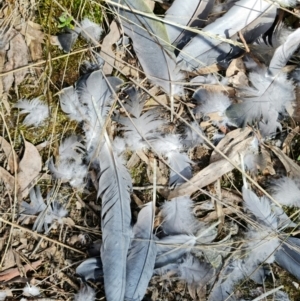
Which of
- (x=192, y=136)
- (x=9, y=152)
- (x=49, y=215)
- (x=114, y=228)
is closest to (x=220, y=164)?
(x=192, y=136)

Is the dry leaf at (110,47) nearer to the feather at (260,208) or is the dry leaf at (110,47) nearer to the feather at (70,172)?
the feather at (70,172)

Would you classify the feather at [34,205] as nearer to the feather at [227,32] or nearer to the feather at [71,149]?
the feather at [71,149]

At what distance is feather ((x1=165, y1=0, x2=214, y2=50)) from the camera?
6.01 ft

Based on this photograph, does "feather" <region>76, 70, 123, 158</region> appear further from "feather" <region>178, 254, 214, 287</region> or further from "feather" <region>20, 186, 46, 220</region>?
"feather" <region>178, 254, 214, 287</region>

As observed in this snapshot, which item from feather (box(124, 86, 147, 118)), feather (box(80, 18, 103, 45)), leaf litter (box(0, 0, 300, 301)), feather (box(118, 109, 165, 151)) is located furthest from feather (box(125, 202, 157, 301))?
feather (box(80, 18, 103, 45))

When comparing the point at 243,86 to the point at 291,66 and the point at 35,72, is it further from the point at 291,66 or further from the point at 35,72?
the point at 35,72

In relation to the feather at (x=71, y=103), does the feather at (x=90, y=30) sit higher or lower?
higher

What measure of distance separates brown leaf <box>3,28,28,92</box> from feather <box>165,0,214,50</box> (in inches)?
23.7

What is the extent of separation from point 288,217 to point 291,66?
0.61 metres

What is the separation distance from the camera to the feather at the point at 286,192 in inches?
73.3

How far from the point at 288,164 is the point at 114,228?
29.3 inches

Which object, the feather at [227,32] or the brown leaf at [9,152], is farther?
the brown leaf at [9,152]

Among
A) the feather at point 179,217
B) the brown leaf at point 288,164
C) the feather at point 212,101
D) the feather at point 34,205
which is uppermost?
the feather at point 212,101

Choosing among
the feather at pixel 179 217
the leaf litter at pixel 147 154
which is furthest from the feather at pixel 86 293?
the feather at pixel 179 217
